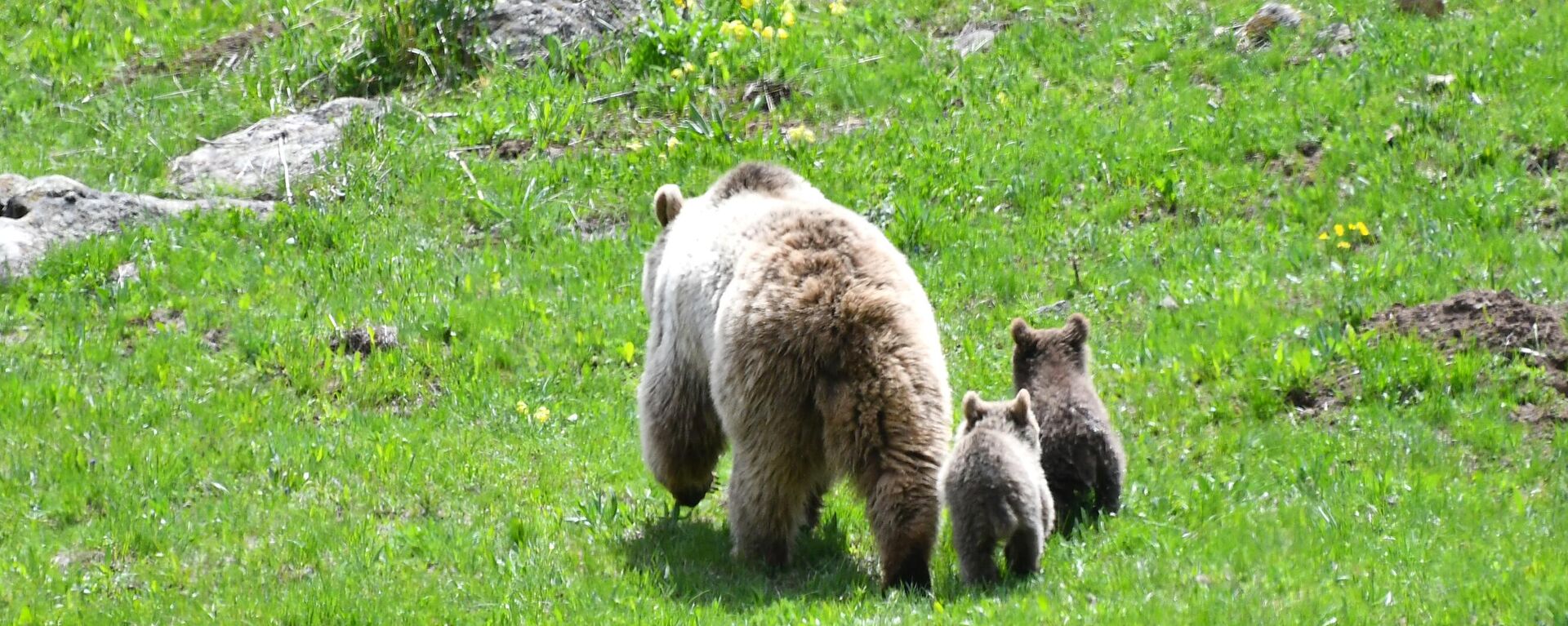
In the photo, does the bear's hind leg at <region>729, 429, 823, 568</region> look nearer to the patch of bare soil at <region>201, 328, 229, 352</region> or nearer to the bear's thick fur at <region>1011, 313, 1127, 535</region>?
the bear's thick fur at <region>1011, 313, 1127, 535</region>

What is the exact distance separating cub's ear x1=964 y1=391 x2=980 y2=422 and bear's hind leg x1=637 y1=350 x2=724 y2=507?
157cm

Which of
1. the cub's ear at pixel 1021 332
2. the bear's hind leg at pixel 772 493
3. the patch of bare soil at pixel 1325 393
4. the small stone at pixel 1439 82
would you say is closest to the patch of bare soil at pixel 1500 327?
the patch of bare soil at pixel 1325 393

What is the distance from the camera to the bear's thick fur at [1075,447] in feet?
25.4

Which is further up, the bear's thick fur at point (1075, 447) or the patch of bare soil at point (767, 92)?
the bear's thick fur at point (1075, 447)

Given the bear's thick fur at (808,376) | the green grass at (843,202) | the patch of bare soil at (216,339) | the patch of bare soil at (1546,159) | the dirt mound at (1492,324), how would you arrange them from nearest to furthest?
the bear's thick fur at (808,376)
the green grass at (843,202)
the dirt mound at (1492,324)
the patch of bare soil at (216,339)
the patch of bare soil at (1546,159)

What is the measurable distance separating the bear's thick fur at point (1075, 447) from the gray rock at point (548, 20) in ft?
30.5

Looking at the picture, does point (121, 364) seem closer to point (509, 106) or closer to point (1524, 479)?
point (509, 106)

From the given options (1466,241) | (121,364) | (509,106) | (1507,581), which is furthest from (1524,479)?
(509,106)

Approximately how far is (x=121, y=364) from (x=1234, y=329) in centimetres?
738

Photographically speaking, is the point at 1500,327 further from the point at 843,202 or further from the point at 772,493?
the point at 843,202

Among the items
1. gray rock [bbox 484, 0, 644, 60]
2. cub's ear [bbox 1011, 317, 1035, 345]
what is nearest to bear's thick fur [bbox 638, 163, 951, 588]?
cub's ear [bbox 1011, 317, 1035, 345]

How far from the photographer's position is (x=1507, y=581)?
20.7 ft

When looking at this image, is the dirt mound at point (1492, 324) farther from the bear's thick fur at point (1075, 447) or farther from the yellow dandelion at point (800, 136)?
the yellow dandelion at point (800, 136)

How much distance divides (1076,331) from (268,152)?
920cm
